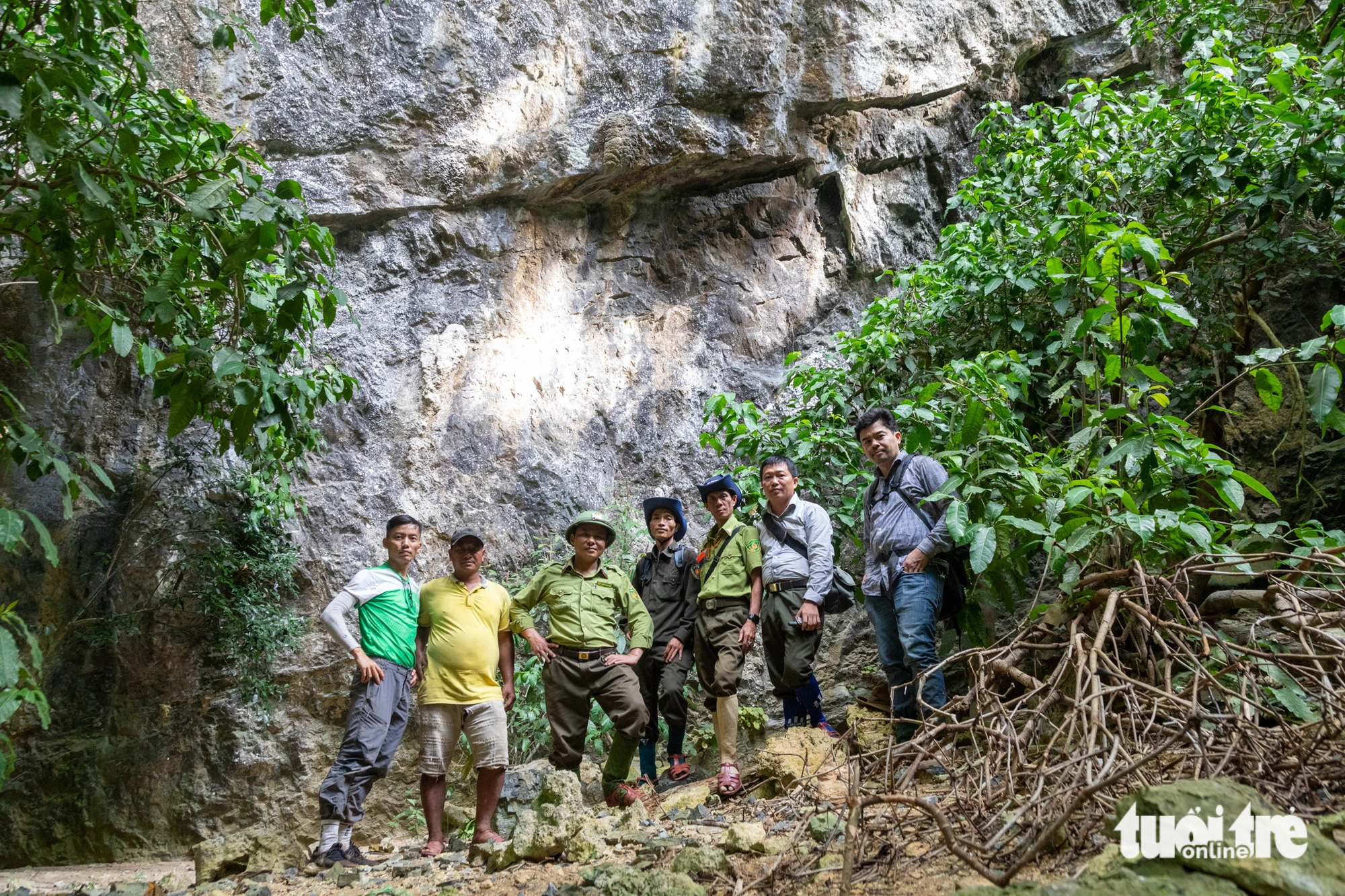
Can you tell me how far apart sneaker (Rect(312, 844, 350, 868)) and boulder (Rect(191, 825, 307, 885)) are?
0.48 ft

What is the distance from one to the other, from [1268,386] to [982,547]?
3.60 ft

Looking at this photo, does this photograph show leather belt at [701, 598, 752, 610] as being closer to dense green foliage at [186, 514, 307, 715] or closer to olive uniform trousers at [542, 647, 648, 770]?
olive uniform trousers at [542, 647, 648, 770]

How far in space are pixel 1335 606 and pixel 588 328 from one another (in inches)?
250

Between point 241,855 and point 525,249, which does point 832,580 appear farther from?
point 525,249

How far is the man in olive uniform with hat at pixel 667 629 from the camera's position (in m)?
4.79

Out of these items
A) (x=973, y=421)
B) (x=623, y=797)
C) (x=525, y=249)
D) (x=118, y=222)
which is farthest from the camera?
(x=525, y=249)

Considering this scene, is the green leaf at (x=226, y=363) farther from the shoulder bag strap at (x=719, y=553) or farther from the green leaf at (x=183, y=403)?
the shoulder bag strap at (x=719, y=553)

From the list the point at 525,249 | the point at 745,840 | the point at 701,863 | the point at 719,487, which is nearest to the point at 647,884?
the point at 701,863

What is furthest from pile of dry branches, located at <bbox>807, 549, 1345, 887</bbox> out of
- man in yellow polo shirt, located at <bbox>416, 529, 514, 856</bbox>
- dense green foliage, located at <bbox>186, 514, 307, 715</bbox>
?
Answer: dense green foliage, located at <bbox>186, 514, 307, 715</bbox>

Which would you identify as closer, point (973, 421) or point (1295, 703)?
point (1295, 703)

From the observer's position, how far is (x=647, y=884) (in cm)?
238

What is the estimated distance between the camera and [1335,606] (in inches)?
96.9

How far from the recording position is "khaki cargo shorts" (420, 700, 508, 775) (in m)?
4.07

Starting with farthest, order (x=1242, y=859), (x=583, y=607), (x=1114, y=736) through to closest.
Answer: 1. (x=583, y=607)
2. (x=1114, y=736)
3. (x=1242, y=859)
